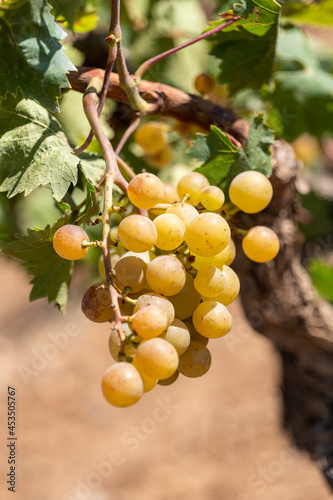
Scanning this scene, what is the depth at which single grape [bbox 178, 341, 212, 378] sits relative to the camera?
1.66 feet

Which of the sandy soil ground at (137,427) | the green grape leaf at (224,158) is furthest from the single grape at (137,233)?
the sandy soil ground at (137,427)

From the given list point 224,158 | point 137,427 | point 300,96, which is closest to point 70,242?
point 224,158

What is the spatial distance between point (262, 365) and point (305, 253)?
4.52 feet

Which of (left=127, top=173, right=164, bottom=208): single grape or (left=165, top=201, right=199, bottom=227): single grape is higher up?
(left=127, top=173, right=164, bottom=208): single grape

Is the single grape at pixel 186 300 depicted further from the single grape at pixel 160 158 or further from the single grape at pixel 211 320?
the single grape at pixel 160 158

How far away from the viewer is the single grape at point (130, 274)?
0.49 m

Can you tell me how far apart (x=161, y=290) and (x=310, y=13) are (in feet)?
2.79

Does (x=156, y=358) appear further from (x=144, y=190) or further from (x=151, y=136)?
(x=151, y=136)

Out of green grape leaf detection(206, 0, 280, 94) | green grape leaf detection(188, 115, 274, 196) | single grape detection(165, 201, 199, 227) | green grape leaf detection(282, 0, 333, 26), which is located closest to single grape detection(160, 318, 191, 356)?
single grape detection(165, 201, 199, 227)

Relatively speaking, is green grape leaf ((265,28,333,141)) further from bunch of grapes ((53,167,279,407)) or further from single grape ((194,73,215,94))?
bunch of grapes ((53,167,279,407))

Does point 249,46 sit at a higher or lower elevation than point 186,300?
higher

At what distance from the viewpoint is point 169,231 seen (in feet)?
1.61

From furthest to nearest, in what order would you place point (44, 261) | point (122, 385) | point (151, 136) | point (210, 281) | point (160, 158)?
point (160, 158)
point (151, 136)
point (44, 261)
point (210, 281)
point (122, 385)

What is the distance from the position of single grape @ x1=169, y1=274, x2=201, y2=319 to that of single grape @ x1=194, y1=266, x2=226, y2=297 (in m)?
0.02
